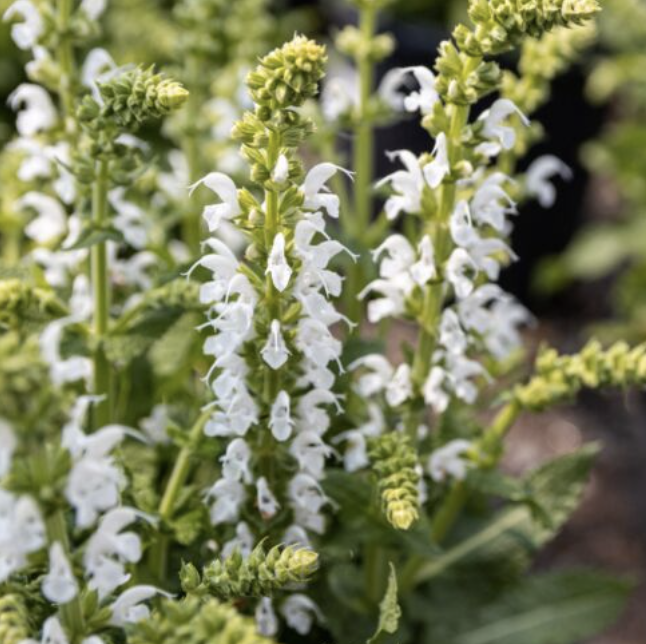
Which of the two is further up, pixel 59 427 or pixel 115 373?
pixel 59 427

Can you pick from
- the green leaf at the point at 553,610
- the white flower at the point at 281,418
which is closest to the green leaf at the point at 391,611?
the white flower at the point at 281,418

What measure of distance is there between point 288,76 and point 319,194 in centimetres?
13

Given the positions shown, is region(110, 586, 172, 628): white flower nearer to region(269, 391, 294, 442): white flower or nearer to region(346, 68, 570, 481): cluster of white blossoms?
region(269, 391, 294, 442): white flower

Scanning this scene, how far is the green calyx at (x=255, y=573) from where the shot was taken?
0.84m

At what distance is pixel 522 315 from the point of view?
4.80ft

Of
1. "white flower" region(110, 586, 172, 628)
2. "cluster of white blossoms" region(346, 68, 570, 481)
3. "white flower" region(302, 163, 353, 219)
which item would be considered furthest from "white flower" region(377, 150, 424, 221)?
"white flower" region(110, 586, 172, 628)

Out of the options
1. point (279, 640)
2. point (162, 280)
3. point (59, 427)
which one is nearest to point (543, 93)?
point (162, 280)

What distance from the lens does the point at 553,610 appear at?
5.18 ft

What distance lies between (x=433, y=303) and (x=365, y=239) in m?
0.33

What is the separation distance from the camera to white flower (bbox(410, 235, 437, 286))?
1.09 metres

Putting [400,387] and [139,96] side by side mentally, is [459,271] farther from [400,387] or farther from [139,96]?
[139,96]

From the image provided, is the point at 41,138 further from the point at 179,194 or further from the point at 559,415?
the point at 559,415

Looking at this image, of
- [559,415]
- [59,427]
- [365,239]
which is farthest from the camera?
[559,415]

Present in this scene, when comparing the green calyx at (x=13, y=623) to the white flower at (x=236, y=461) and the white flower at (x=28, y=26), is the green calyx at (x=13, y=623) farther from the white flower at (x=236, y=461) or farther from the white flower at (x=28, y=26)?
the white flower at (x=28, y=26)
